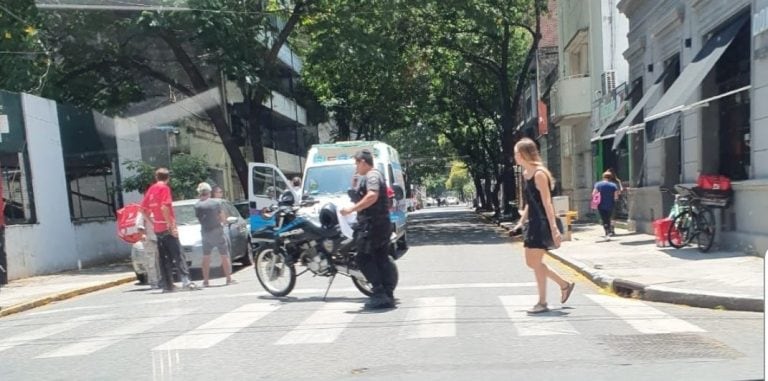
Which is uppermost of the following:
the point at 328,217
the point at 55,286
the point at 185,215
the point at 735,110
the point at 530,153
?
the point at 735,110

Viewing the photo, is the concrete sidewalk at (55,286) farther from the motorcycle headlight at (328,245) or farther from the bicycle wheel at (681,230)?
the bicycle wheel at (681,230)

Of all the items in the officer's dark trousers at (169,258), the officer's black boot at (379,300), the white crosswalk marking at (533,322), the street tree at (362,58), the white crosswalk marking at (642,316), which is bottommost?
the white crosswalk marking at (642,316)

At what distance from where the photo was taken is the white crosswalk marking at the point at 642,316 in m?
6.65

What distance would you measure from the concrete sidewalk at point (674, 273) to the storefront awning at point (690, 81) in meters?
2.30

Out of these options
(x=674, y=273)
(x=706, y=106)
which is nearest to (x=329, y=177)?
(x=706, y=106)

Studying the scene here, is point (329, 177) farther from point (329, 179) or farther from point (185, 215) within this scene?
point (185, 215)

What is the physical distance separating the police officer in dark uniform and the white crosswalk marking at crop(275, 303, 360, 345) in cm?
39

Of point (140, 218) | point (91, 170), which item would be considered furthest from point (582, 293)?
point (91, 170)

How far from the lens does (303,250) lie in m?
8.96

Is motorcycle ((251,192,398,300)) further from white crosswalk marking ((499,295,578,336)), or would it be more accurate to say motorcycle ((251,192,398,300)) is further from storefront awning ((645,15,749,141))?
storefront awning ((645,15,749,141))

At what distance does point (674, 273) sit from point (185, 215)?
906 centimetres

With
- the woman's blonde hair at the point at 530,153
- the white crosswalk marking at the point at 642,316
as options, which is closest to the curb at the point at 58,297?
the woman's blonde hair at the point at 530,153

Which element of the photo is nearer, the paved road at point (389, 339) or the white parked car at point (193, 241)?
the paved road at point (389, 339)

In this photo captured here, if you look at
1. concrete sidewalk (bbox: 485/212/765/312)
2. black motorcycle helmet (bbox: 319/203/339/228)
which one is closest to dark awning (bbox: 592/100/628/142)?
concrete sidewalk (bbox: 485/212/765/312)
